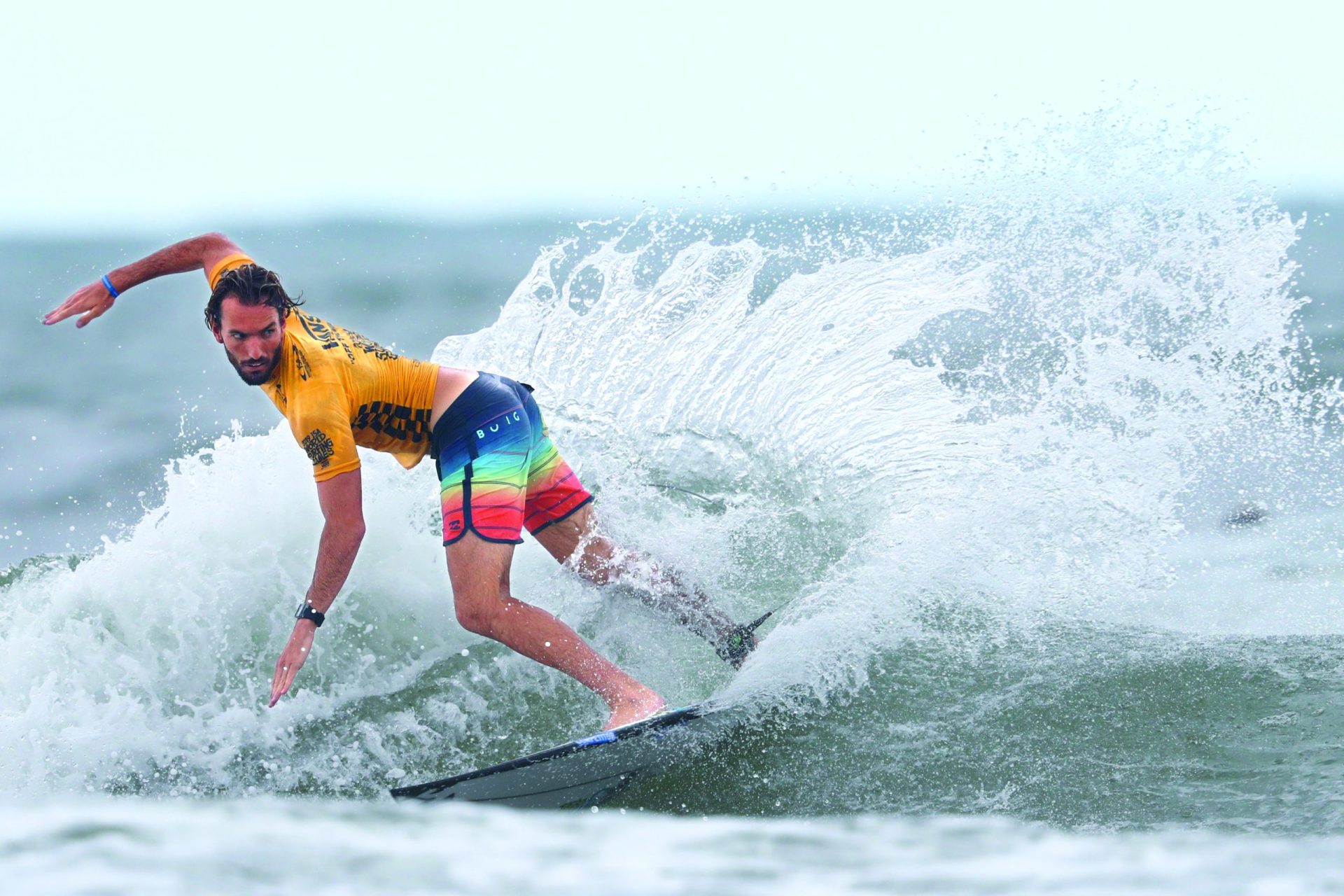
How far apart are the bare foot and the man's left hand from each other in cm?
104

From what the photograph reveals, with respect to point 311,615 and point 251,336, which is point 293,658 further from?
point 251,336

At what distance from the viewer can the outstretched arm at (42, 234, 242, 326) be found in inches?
160

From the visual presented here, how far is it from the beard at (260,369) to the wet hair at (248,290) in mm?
131

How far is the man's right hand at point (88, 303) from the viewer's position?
4.02 meters

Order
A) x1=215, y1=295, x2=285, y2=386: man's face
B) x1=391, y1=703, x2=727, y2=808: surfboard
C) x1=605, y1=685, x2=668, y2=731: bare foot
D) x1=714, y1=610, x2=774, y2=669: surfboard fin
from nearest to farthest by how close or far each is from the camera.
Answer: x1=391, y1=703, x2=727, y2=808: surfboard, x1=215, y1=295, x2=285, y2=386: man's face, x1=605, y1=685, x2=668, y2=731: bare foot, x1=714, y1=610, x2=774, y2=669: surfboard fin

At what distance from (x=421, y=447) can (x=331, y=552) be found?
1.99 feet

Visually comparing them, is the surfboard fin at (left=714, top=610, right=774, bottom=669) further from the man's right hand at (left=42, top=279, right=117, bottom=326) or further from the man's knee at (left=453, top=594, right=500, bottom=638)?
the man's right hand at (left=42, top=279, right=117, bottom=326)

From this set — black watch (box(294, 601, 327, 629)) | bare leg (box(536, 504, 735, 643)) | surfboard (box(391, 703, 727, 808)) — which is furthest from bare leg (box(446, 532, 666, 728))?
bare leg (box(536, 504, 735, 643))

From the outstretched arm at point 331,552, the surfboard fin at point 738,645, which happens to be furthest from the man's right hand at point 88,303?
the surfboard fin at point 738,645

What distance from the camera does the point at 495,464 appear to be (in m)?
4.15

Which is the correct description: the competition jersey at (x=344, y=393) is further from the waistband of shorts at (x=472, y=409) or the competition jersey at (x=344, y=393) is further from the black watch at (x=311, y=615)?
the black watch at (x=311, y=615)

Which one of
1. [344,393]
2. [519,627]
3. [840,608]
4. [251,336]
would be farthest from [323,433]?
[840,608]

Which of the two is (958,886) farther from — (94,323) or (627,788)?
(94,323)

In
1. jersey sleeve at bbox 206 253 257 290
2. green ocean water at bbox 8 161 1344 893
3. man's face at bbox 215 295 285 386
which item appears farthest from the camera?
jersey sleeve at bbox 206 253 257 290
